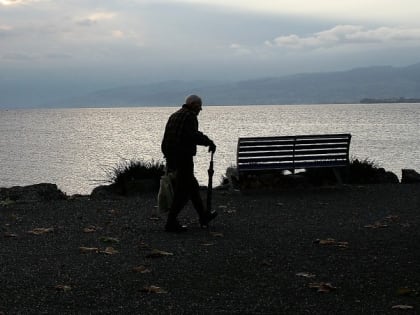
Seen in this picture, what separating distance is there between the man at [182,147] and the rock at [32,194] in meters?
4.60

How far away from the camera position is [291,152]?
1403 centimetres

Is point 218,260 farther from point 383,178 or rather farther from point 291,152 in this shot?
point 383,178

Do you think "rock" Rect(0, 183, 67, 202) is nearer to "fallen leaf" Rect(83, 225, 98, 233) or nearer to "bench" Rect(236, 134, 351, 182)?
"fallen leaf" Rect(83, 225, 98, 233)

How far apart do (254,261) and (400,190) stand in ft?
24.0

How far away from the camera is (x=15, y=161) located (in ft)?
162

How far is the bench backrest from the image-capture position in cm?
1351

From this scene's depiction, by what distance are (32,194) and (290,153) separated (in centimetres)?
531

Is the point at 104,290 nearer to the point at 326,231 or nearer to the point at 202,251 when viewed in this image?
the point at 202,251

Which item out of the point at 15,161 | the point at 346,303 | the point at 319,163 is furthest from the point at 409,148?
the point at 346,303

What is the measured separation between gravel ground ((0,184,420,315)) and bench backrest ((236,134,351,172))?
6.00ft

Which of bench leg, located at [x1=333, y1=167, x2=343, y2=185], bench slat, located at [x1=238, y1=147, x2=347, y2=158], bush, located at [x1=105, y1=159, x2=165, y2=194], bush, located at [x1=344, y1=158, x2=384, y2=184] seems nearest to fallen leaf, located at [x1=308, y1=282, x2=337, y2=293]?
bench slat, located at [x1=238, y1=147, x2=347, y2=158]

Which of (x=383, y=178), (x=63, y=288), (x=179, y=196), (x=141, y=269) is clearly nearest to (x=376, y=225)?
(x=179, y=196)

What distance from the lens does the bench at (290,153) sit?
13.5 metres

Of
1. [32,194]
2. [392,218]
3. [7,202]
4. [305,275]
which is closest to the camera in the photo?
[305,275]
